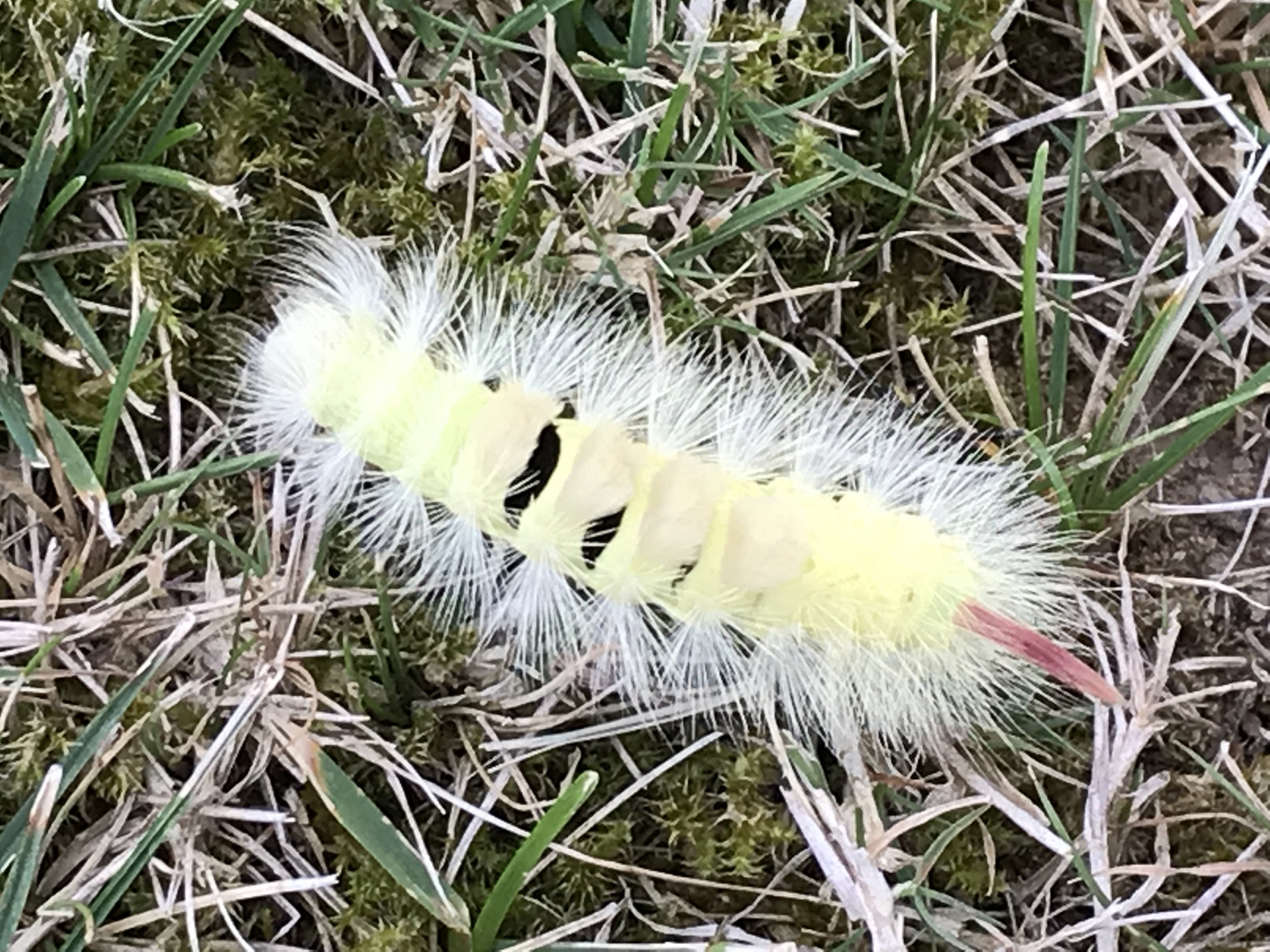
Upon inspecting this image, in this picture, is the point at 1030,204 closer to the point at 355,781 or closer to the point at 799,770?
the point at 799,770

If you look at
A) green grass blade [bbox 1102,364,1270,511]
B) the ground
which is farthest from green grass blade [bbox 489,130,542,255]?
green grass blade [bbox 1102,364,1270,511]

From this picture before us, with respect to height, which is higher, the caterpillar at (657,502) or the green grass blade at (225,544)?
the caterpillar at (657,502)

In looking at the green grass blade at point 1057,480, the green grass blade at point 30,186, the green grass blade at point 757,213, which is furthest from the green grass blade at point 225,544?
the green grass blade at point 1057,480

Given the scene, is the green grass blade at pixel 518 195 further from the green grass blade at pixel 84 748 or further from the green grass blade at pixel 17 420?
the green grass blade at pixel 84 748

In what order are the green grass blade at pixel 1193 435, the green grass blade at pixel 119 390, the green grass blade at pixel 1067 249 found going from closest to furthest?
the green grass blade at pixel 119 390 → the green grass blade at pixel 1193 435 → the green grass blade at pixel 1067 249

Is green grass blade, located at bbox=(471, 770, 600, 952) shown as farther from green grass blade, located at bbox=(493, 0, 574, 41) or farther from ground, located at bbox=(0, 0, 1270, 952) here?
green grass blade, located at bbox=(493, 0, 574, 41)

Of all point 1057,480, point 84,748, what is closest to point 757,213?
point 1057,480
